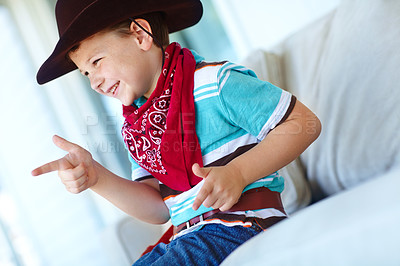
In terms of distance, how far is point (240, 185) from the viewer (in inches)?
26.3

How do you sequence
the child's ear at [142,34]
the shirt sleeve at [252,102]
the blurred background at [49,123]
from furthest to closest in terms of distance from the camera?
the blurred background at [49,123] < the child's ear at [142,34] < the shirt sleeve at [252,102]

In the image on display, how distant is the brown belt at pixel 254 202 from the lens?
2.37ft

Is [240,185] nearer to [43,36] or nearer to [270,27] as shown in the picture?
[270,27]

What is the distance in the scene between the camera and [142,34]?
822 millimetres

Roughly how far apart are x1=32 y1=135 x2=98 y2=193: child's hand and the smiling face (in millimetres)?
124

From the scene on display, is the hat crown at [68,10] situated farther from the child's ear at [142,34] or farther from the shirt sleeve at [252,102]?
the shirt sleeve at [252,102]

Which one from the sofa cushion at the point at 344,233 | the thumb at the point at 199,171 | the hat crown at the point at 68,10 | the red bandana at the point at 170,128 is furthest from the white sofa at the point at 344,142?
the hat crown at the point at 68,10

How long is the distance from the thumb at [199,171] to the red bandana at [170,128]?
13cm

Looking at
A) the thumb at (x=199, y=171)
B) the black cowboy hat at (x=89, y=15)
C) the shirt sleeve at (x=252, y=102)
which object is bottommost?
the thumb at (x=199, y=171)

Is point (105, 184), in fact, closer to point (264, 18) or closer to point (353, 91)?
point (353, 91)

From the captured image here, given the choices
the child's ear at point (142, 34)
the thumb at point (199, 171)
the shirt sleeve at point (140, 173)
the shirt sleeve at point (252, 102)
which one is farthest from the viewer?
the shirt sleeve at point (140, 173)

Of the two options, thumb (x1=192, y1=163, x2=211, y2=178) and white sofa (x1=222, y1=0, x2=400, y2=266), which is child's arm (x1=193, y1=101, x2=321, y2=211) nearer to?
thumb (x1=192, y1=163, x2=211, y2=178)

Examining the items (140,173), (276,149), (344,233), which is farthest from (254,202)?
(344,233)

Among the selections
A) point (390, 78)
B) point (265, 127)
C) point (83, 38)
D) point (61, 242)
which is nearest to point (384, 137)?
point (390, 78)
